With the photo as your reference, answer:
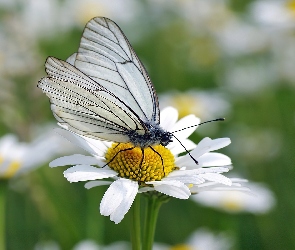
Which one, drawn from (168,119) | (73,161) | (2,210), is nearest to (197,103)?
(168,119)

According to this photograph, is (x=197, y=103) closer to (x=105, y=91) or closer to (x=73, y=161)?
(x=105, y=91)

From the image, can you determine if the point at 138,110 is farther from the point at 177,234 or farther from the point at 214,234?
the point at 177,234

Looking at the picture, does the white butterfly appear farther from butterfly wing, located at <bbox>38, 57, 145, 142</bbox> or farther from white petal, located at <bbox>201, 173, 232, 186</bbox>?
white petal, located at <bbox>201, 173, 232, 186</bbox>

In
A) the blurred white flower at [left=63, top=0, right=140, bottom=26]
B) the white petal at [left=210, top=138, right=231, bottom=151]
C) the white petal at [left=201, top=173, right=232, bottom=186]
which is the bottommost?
the white petal at [left=201, top=173, right=232, bottom=186]

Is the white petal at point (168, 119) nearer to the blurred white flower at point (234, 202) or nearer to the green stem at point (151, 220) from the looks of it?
the green stem at point (151, 220)

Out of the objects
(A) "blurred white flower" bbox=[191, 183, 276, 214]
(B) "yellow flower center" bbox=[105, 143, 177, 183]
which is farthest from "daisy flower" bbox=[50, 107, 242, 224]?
(A) "blurred white flower" bbox=[191, 183, 276, 214]

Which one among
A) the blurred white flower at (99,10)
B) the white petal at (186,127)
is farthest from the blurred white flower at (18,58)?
the blurred white flower at (99,10)

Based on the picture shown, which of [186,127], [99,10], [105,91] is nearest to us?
[105,91]
